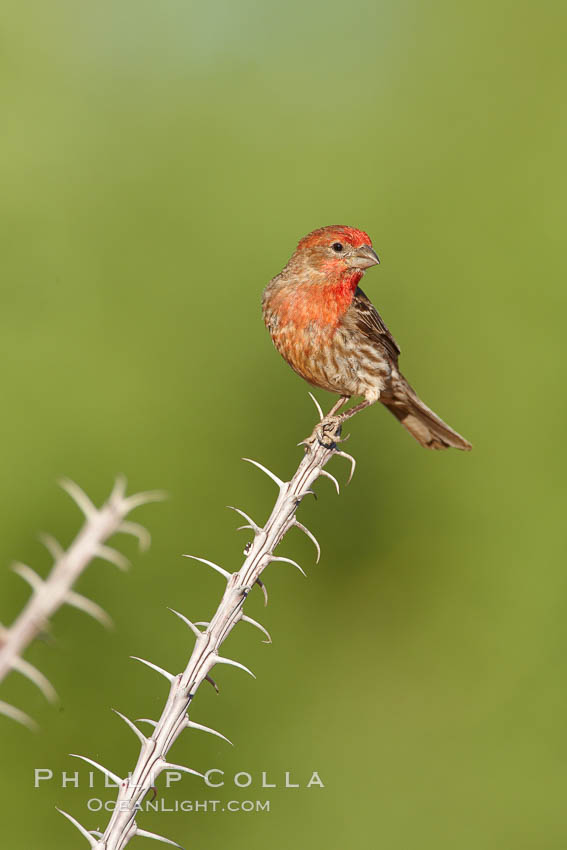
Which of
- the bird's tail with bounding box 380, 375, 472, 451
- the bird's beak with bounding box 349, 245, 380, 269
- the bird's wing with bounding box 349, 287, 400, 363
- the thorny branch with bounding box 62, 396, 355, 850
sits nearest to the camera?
the thorny branch with bounding box 62, 396, 355, 850

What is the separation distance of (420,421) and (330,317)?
1.16 meters

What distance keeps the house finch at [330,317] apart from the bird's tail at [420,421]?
501 mm

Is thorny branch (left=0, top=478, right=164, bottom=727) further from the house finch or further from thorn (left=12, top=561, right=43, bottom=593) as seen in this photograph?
the house finch

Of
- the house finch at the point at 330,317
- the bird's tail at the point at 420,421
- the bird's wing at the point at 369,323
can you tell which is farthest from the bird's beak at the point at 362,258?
the bird's tail at the point at 420,421

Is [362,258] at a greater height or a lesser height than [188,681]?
greater

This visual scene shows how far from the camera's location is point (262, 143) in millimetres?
7270

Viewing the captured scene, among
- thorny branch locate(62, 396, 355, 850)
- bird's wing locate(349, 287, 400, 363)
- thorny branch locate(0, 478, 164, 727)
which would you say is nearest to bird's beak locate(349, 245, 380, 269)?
bird's wing locate(349, 287, 400, 363)

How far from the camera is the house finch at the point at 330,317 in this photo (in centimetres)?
434

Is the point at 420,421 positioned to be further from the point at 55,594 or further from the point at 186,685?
the point at 55,594


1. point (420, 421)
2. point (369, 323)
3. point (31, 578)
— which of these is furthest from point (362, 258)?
point (31, 578)

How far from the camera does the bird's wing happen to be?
4652 mm

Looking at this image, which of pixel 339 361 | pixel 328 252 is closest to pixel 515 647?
pixel 339 361

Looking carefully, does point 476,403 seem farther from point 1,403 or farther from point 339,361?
point 1,403

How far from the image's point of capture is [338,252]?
4336 millimetres
